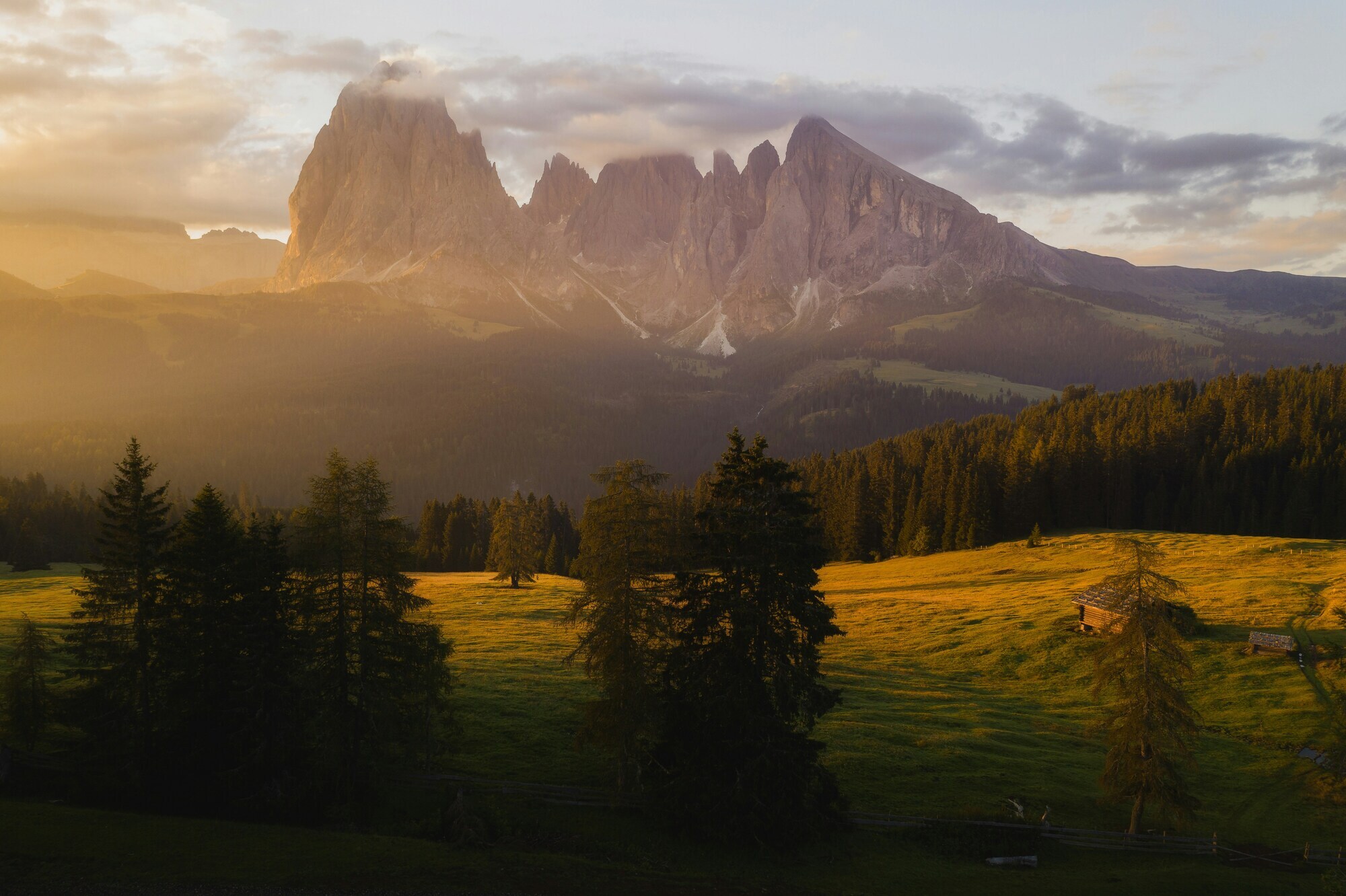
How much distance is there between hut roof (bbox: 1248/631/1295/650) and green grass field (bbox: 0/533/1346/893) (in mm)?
1250

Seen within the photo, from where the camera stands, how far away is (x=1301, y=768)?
3881cm

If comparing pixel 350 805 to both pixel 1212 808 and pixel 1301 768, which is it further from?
pixel 1301 768

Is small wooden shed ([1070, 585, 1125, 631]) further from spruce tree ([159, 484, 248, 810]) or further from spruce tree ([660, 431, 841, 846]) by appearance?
spruce tree ([159, 484, 248, 810])

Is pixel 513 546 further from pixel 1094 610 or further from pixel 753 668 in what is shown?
pixel 753 668

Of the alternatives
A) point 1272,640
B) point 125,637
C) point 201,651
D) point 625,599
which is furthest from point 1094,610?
point 125,637

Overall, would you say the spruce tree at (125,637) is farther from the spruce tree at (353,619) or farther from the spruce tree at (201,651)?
the spruce tree at (353,619)

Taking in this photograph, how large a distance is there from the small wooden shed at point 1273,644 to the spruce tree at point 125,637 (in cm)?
6557

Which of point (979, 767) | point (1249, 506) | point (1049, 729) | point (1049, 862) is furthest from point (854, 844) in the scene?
point (1249, 506)

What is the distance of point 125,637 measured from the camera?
103ft

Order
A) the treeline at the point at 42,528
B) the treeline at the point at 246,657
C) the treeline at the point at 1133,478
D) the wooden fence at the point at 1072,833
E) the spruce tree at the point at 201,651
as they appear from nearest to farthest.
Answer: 1. the treeline at the point at 246,657
2. the wooden fence at the point at 1072,833
3. the spruce tree at the point at 201,651
4. the treeline at the point at 42,528
5. the treeline at the point at 1133,478

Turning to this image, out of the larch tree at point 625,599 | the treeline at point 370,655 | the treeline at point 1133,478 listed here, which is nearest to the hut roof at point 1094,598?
the treeline at point 370,655

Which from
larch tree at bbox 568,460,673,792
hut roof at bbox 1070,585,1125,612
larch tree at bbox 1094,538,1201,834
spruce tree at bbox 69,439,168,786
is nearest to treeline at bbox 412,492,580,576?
hut roof at bbox 1070,585,1125,612

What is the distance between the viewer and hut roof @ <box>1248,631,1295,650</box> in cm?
5194

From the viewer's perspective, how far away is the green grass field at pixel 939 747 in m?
26.9
